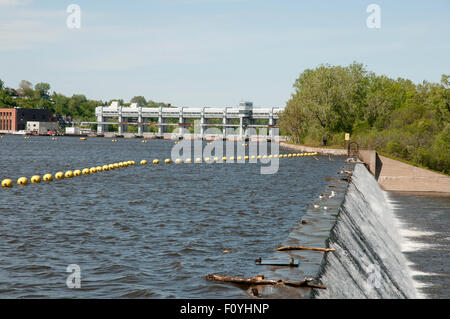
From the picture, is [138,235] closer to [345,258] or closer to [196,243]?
[196,243]

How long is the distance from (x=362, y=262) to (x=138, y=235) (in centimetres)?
980

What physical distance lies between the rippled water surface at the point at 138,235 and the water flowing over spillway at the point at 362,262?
2.52 meters

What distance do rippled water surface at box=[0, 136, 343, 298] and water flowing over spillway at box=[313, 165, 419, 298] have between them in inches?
99.3

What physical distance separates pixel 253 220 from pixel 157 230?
5700 millimetres

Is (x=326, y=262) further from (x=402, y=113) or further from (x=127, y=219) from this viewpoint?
(x=402, y=113)

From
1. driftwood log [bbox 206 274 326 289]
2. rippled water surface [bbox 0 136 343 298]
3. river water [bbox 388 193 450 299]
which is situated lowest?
river water [bbox 388 193 450 299]

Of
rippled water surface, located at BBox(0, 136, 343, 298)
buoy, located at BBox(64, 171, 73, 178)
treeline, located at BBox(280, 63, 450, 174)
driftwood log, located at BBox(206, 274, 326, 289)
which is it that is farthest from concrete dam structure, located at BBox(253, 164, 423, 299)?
treeline, located at BBox(280, 63, 450, 174)

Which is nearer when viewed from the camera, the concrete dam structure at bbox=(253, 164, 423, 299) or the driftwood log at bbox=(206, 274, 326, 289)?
the driftwood log at bbox=(206, 274, 326, 289)

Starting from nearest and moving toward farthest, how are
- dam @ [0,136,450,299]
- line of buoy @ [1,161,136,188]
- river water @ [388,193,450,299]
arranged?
dam @ [0,136,450,299] → river water @ [388,193,450,299] → line of buoy @ [1,161,136,188]

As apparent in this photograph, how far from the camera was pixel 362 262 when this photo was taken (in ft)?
60.1

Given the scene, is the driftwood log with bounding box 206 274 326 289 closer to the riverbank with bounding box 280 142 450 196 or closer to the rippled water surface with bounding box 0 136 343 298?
the rippled water surface with bounding box 0 136 343 298

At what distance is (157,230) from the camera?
24578mm

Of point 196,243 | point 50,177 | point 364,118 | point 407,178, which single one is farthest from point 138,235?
point 364,118

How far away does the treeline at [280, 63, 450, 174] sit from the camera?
79875 millimetres
